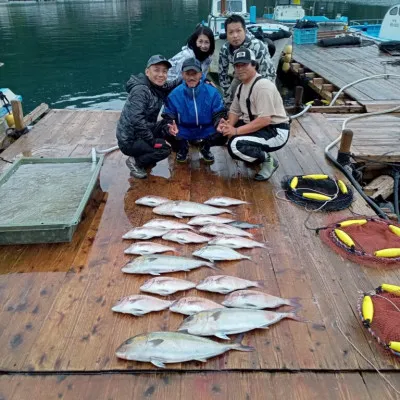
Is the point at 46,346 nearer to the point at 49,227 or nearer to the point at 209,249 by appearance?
the point at 49,227

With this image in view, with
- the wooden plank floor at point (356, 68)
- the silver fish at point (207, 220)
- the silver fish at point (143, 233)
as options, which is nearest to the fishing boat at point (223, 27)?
the wooden plank floor at point (356, 68)

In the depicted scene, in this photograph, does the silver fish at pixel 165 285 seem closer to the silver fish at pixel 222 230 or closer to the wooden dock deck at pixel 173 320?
the wooden dock deck at pixel 173 320

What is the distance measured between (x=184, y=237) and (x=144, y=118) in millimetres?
1639

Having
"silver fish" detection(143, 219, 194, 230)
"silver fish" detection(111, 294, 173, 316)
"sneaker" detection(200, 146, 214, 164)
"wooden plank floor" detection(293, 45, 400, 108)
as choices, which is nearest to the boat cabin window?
"wooden plank floor" detection(293, 45, 400, 108)

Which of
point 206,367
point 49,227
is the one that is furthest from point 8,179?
point 206,367

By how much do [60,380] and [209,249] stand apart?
5.01 feet

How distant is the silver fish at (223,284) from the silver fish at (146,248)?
1.91 ft

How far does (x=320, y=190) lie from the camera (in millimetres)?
4258

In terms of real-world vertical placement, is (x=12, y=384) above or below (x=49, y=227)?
below

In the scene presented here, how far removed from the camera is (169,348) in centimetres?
229

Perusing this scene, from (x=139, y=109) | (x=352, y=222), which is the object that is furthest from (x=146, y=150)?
(x=352, y=222)

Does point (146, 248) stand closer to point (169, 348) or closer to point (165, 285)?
point (165, 285)

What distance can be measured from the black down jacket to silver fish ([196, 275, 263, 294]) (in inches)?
83.5

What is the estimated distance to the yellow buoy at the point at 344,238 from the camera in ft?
10.7
